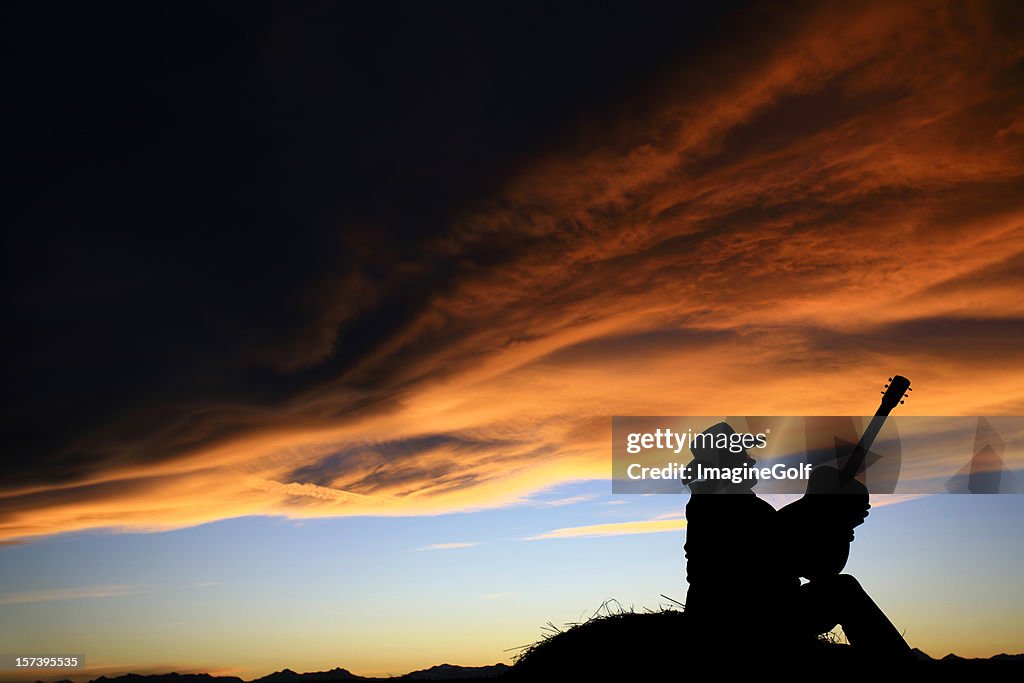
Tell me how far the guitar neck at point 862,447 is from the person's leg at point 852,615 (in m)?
1.07

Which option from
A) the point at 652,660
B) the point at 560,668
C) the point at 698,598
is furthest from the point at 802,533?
the point at 560,668

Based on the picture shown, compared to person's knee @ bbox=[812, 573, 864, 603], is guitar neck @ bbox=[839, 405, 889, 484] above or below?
above

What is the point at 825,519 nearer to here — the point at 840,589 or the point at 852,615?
the point at 840,589

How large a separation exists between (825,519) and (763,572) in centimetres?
92

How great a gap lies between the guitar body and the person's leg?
17 centimetres

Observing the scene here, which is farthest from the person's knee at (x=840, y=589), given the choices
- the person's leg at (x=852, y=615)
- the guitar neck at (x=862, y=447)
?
the guitar neck at (x=862, y=447)

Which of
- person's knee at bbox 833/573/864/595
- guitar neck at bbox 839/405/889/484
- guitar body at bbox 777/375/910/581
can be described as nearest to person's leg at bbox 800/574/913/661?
person's knee at bbox 833/573/864/595

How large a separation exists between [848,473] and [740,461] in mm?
1142

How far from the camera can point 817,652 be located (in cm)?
952

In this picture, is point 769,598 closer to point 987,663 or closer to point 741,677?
point 741,677

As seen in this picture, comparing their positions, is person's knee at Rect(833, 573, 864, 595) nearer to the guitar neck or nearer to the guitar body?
the guitar body

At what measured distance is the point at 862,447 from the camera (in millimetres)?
9156

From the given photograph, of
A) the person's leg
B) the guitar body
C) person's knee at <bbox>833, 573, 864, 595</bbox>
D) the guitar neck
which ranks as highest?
the guitar neck

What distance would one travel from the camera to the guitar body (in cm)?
873
